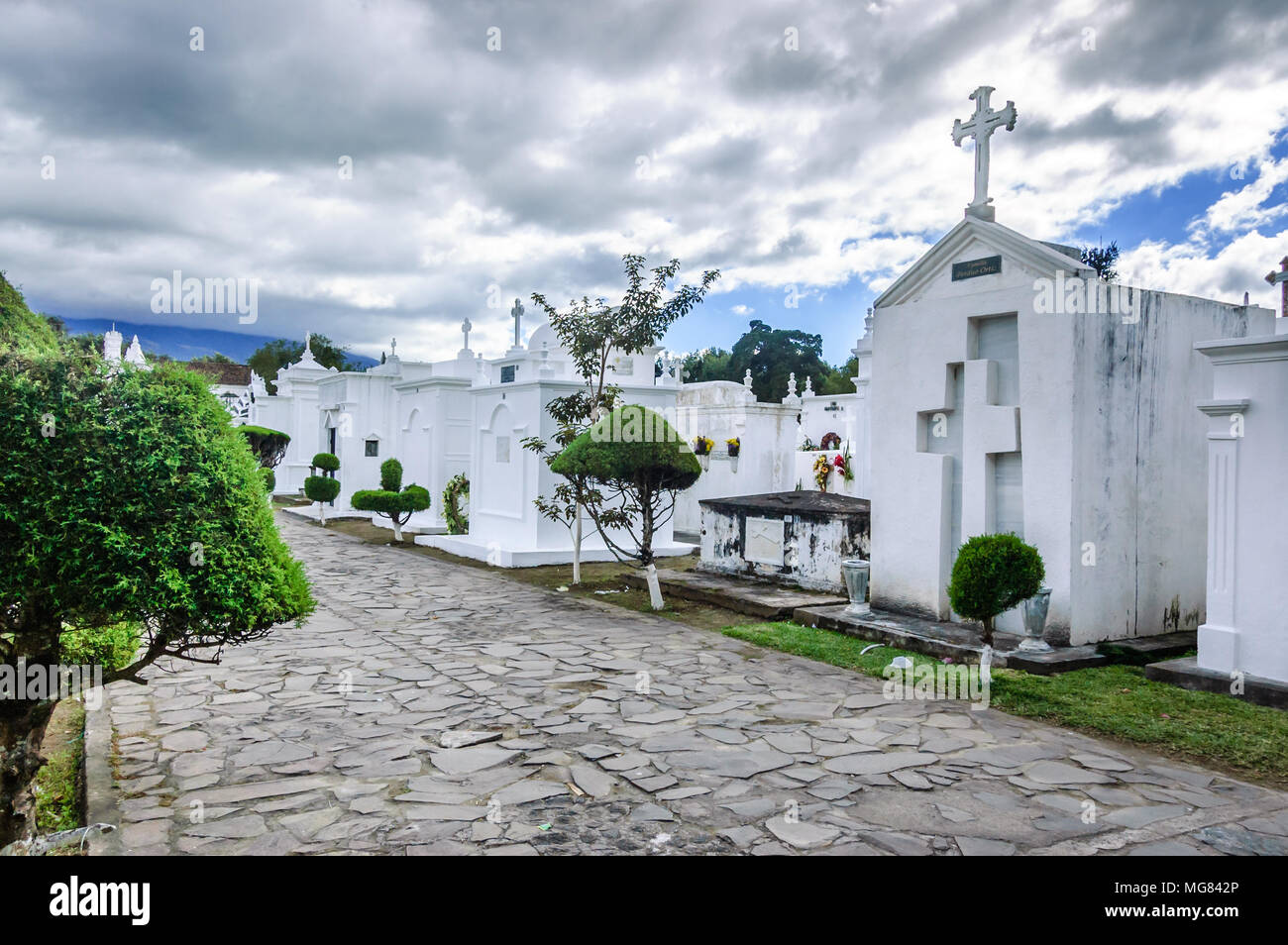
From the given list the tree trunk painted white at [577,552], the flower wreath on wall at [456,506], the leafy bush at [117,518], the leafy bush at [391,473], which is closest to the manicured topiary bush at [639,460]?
the tree trunk painted white at [577,552]

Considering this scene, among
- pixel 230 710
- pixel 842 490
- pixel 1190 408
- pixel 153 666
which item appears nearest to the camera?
pixel 230 710

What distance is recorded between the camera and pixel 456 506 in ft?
59.9

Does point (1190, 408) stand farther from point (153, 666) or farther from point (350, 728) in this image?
point (153, 666)

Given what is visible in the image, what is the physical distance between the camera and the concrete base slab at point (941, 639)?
7.47m

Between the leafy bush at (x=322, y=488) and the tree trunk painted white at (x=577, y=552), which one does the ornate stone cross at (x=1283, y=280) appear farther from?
the leafy bush at (x=322, y=488)

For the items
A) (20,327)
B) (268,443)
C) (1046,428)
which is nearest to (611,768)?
(20,327)

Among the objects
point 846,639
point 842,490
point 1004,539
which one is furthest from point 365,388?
point 1004,539

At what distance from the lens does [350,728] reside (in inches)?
237

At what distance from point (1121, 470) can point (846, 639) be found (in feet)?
9.84

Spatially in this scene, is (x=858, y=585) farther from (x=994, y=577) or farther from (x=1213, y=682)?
(x=1213, y=682)

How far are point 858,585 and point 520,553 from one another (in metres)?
6.90

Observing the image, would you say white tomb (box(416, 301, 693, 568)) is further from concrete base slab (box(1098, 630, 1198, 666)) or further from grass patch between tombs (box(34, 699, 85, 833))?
grass patch between tombs (box(34, 699, 85, 833))

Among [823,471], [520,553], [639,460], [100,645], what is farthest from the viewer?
[823,471]

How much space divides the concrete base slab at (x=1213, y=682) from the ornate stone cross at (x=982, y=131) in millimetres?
4497
